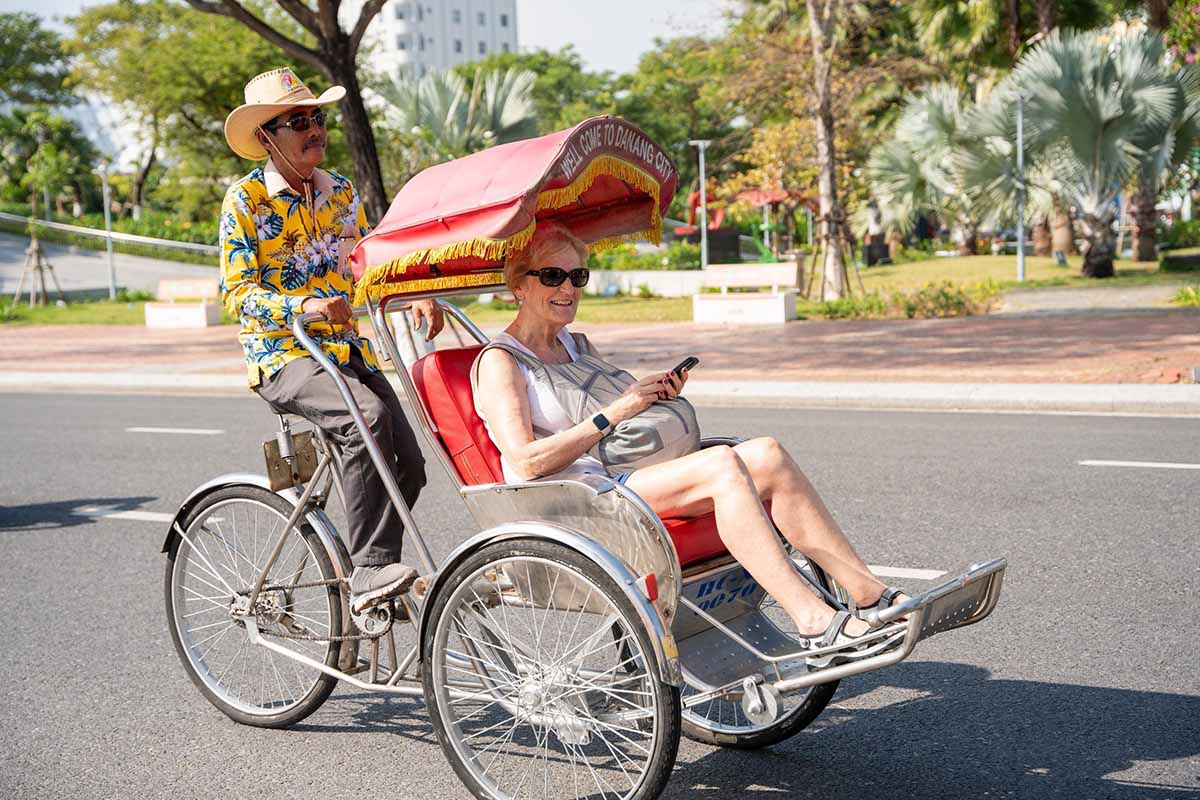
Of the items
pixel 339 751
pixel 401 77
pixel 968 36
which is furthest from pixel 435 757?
pixel 401 77

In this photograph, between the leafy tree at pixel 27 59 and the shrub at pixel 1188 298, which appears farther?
the leafy tree at pixel 27 59

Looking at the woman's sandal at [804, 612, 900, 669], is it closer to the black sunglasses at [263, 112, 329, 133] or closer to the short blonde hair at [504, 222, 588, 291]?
the short blonde hair at [504, 222, 588, 291]

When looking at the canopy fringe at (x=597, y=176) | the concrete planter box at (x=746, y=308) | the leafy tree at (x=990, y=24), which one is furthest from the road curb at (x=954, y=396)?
the leafy tree at (x=990, y=24)

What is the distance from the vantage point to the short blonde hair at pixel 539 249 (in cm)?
406

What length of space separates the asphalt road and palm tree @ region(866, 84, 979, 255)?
25.0 metres

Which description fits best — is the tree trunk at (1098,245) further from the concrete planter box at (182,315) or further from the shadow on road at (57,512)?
the shadow on road at (57,512)

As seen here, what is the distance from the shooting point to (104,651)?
5.43 m

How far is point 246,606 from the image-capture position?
452cm

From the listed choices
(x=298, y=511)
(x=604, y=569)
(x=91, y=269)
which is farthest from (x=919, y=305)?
(x=91, y=269)

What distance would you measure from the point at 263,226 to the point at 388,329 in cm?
73

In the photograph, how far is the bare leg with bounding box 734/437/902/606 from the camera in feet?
12.1

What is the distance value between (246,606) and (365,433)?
3.00ft

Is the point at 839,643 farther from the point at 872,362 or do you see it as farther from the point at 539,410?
the point at 872,362

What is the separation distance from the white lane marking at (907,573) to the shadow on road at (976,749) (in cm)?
132
